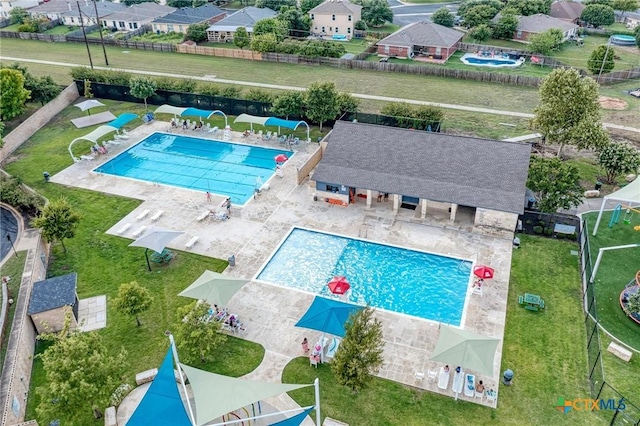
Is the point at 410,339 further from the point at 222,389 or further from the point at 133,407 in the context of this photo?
the point at 133,407

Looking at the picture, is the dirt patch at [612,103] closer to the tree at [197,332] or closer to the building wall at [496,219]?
the building wall at [496,219]

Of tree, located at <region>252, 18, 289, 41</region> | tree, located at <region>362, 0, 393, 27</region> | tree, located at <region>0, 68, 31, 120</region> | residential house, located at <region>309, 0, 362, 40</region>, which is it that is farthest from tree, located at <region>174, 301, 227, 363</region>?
tree, located at <region>362, 0, 393, 27</region>

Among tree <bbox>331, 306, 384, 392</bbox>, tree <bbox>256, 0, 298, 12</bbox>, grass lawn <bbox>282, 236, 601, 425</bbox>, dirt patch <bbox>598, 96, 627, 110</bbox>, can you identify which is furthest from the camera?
tree <bbox>256, 0, 298, 12</bbox>

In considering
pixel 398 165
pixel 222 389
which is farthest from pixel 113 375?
pixel 398 165

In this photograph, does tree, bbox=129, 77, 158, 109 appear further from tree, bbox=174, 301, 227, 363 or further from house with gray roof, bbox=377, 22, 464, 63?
house with gray roof, bbox=377, 22, 464, 63

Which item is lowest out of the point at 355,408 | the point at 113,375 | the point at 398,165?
the point at 355,408

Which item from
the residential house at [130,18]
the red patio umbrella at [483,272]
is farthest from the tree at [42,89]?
the red patio umbrella at [483,272]
